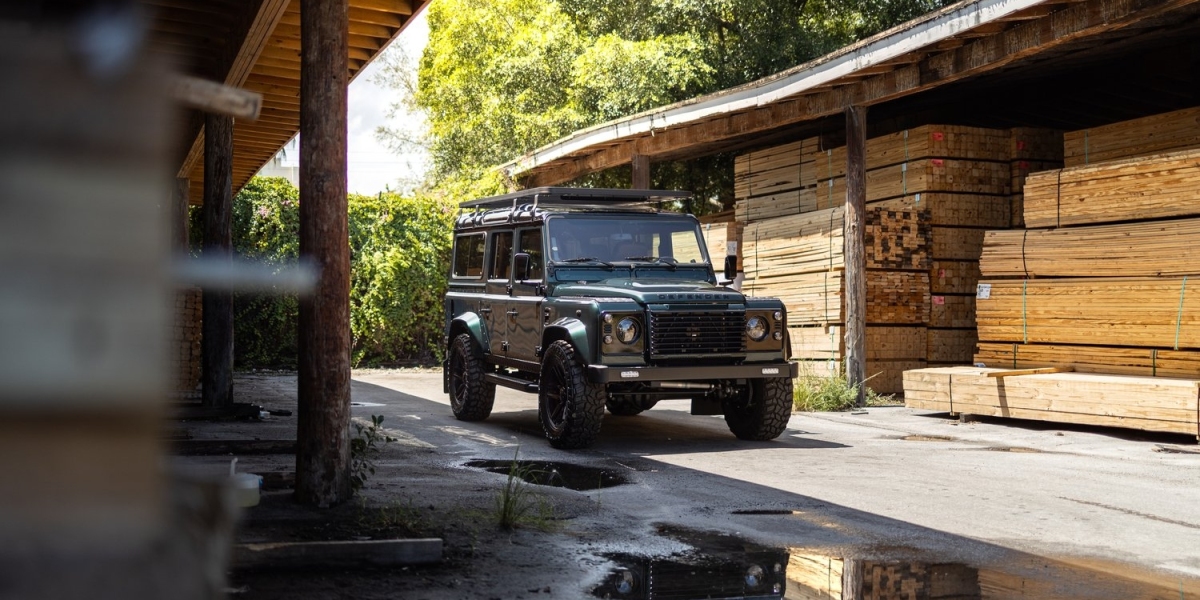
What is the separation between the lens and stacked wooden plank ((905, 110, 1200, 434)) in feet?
33.6

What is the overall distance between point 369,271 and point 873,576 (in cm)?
1594

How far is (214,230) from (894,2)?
17837 mm

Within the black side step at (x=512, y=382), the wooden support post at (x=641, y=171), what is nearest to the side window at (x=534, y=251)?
the black side step at (x=512, y=382)

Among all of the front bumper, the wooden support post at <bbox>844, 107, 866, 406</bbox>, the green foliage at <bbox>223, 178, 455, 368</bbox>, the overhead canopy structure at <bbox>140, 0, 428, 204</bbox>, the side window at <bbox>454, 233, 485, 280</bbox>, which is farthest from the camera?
the green foliage at <bbox>223, 178, 455, 368</bbox>

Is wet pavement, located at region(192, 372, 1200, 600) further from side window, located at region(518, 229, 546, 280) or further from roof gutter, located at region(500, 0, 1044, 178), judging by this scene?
roof gutter, located at region(500, 0, 1044, 178)

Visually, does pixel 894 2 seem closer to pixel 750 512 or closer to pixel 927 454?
pixel 927 454

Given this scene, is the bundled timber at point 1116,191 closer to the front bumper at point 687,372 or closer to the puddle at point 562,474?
the front bumper at point 687,372

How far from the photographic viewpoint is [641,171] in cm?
1680

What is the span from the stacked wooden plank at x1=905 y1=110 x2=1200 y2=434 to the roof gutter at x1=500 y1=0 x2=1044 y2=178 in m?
2.10

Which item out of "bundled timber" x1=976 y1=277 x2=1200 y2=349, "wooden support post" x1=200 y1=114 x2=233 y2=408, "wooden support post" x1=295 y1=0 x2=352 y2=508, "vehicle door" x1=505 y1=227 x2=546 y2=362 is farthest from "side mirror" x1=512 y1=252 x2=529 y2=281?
"bundled timber" x1=976 y1=277 x2=1200 y2=349

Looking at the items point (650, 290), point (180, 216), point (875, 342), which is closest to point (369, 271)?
point (180, 216)

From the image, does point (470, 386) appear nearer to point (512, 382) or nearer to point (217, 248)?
point (512, 382)

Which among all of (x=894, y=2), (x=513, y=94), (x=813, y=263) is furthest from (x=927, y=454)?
(x=513, y=94)

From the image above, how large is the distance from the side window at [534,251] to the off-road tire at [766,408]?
218 cm
